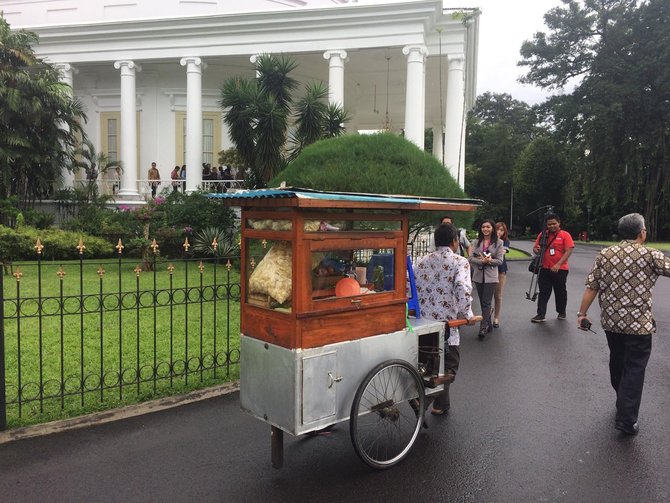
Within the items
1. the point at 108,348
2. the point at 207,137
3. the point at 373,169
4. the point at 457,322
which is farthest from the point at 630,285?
the point at 207,137

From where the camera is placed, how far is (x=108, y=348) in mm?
6898

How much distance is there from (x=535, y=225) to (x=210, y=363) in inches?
2162

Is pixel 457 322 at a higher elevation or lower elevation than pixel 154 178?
lower

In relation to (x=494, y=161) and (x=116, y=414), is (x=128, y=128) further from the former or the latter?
(x=494, y=161)

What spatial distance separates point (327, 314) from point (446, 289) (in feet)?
4.95

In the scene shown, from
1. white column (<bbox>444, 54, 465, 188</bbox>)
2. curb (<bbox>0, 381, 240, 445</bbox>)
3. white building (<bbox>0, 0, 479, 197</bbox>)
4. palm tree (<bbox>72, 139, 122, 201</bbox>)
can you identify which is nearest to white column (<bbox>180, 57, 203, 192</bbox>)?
white building (<bbox>0, 0, 479, 197</bbox>)

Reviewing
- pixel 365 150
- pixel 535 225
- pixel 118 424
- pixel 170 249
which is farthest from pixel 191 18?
pixel 535 225

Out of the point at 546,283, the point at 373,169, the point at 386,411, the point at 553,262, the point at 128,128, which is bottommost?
the point at 386,411

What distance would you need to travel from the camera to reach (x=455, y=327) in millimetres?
4766

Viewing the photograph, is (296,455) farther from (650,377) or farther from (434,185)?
(434,185)

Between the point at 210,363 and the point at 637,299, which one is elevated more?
the point at 637,299

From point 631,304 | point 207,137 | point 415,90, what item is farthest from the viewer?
point 207,137

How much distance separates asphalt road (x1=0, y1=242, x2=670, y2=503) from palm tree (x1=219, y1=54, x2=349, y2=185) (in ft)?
27.8

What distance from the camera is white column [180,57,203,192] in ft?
59.8
